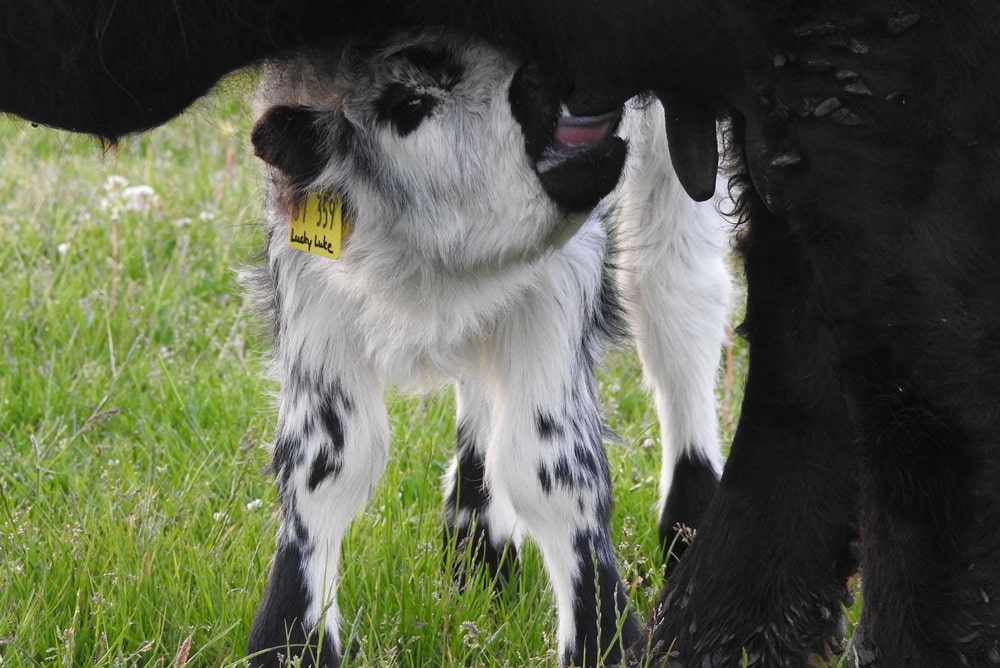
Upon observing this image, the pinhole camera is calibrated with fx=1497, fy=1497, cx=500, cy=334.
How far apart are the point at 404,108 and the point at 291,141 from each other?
0.28 m

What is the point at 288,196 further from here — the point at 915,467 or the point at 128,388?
the point at 128,388

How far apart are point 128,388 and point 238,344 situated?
462mm

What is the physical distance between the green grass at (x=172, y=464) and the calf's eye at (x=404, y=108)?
0.32 m

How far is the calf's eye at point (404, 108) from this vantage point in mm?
3264

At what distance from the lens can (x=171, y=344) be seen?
5.72 m

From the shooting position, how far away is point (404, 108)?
10.8 feet

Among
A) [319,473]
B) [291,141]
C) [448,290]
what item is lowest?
[319,473]

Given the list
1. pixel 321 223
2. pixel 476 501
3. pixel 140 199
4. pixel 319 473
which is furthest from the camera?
pixel 140 199

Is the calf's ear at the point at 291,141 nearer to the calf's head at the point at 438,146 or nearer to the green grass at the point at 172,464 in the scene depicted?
the calf's head at the point at 438,146

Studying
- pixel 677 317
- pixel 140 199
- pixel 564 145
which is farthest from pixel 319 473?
pixel 140 199

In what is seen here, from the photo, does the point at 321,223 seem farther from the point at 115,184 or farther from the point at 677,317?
the point at 115,184

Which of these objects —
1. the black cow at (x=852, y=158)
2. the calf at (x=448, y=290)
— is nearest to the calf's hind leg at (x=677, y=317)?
the calf at (x=448, y=290)

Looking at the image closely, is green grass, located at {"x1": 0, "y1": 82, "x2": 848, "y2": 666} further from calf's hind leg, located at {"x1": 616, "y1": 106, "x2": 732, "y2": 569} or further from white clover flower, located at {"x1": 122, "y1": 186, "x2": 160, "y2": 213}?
calf's hind leg, located at {"x1": 616, "y1": 106, "x2": 732, "y2": 569}

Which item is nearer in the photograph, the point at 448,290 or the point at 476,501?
the point at 448,290
